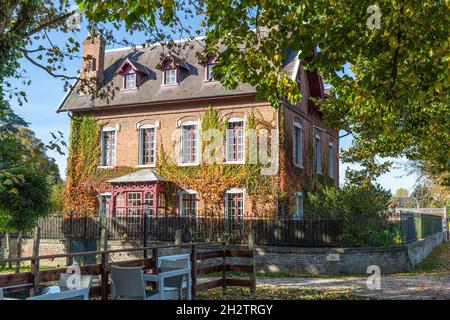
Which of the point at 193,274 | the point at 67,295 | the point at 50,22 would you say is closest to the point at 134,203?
the point at 50,22

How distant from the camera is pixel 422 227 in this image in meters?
26.5

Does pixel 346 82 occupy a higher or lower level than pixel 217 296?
higher

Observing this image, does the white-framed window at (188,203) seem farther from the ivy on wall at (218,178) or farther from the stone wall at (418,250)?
the stone wall at (418,250)

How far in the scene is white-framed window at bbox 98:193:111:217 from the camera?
2867 cm

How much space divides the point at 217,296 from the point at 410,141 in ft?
38.8

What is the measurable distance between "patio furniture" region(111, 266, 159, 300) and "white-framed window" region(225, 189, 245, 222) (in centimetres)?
1676

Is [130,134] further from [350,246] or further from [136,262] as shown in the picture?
[136,262]

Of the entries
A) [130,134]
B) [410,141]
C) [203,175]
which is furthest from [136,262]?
[130,134]

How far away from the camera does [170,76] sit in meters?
28.6

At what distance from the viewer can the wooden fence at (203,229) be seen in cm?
1966

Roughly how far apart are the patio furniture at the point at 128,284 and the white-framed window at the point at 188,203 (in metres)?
17.6

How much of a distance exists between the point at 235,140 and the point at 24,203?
10851 millimetres
